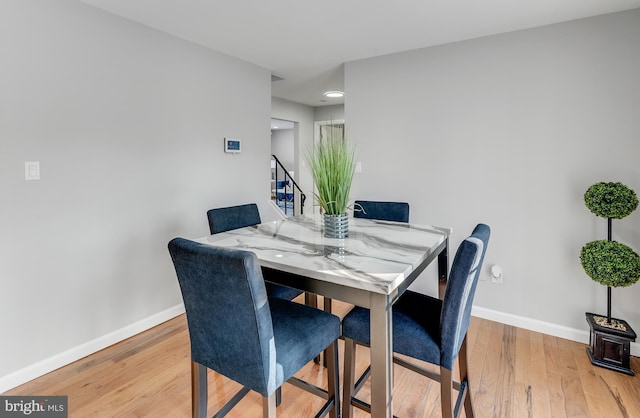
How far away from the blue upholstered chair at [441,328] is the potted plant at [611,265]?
1.23 meters

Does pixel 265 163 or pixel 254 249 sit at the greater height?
pixel 265 163

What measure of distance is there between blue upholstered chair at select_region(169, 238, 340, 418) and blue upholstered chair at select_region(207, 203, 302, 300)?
1.88 ft

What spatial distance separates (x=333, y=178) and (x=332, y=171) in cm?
4

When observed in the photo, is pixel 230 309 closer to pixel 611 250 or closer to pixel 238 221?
pixel 238 221

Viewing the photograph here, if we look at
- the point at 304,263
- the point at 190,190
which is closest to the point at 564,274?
the point at 304,263

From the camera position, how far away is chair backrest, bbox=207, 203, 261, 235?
2.11 meters

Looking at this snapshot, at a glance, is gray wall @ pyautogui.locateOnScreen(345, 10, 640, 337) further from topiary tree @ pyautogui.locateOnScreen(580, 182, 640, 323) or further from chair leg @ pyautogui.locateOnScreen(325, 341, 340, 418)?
chair leg @ pyautogui.locateOnScreen(325, 341, 340, 418)

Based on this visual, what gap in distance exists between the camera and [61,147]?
211 centimetres

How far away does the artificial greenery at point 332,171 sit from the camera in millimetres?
1631

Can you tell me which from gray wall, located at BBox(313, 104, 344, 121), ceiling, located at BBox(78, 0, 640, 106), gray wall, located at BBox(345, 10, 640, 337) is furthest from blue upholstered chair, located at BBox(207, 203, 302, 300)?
gray wall, located at BBox(313, 104, 344, 121)

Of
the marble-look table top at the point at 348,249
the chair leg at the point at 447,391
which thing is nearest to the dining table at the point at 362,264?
the marble-look table top at the point at 348,249

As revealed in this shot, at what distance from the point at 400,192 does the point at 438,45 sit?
4.25 feet

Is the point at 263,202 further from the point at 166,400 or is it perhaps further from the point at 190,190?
the point at 166,400

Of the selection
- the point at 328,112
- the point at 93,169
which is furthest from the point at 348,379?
the point at 328,112
